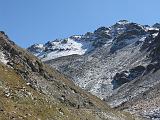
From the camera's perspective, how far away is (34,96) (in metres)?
52.6

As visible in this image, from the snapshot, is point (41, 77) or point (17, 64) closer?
point (17, 64)

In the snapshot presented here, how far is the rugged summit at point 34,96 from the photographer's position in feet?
151

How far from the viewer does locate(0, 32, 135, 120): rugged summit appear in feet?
151

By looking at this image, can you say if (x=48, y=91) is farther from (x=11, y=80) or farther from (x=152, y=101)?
(x=152, y=101)

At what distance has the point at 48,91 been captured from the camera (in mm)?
69438

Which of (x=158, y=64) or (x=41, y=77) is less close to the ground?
(x=158, y=64)

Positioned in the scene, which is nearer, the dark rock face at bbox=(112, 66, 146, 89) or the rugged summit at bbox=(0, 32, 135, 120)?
the rugged summit at bbox=(0, 32, 135, 120)

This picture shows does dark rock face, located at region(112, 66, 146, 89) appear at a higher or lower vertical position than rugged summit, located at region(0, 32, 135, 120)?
higher

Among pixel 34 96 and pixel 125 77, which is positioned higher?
pixel 125 77

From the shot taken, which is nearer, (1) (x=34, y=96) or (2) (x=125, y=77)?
(1) (x=34, y=96)

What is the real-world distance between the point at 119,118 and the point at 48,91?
12.3 m

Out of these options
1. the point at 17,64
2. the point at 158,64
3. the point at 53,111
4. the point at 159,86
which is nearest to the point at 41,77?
the point at 17,64

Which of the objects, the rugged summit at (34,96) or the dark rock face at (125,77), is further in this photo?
the dark rock face at (125,77)

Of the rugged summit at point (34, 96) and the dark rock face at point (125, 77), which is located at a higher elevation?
the dark rock face at point (125, 77)
